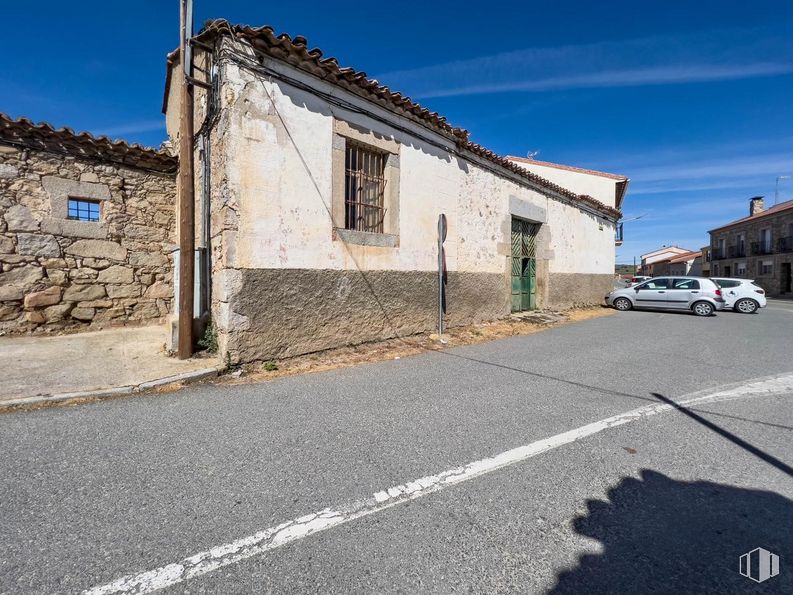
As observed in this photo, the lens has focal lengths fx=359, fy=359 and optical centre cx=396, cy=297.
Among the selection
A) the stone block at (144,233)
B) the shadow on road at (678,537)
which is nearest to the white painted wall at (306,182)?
the stone block at (144,233)

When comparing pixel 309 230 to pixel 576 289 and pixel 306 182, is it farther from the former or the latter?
pixel 576 289

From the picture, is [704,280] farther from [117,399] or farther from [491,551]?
[117,399]

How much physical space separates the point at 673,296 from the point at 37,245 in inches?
668

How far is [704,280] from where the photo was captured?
12.3m

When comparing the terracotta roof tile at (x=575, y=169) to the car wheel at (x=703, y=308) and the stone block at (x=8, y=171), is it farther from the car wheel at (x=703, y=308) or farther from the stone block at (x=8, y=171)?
the stone block at (x=8, y=171)

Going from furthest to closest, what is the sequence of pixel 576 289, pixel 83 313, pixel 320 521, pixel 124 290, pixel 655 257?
pixel 655 257 < pixel 576 289 < pixel 124 290 < pixel 83 313 < pixel 320 521

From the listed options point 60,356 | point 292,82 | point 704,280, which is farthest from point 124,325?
point 704,280

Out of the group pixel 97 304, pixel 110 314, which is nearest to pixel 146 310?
pixel 110 314

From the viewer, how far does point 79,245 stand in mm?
6406

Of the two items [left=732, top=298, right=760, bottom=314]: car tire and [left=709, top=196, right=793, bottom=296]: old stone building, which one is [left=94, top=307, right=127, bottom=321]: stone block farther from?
[left=709, top=196, right=793, bottom=296]: old stone building

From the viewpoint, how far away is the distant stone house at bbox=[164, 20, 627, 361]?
4.84m

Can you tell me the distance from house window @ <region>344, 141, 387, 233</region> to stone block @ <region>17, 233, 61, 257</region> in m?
5.02

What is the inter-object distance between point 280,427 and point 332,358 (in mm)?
2464

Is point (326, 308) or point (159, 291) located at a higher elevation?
point (159, 291)
